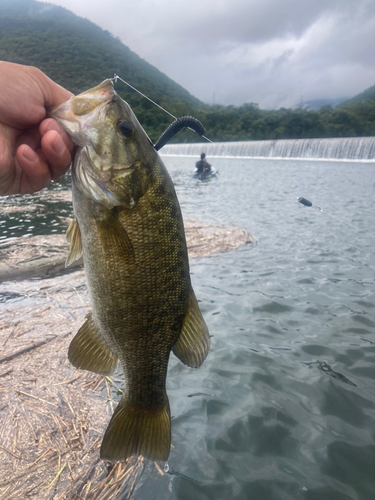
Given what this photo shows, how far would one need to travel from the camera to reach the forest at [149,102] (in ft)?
168

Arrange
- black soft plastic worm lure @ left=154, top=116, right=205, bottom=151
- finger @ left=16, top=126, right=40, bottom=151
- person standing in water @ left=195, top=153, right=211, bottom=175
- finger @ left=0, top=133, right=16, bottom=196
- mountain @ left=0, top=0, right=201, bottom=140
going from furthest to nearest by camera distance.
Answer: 1. mountain @ left=0, top=0, right=201, bottom=140
2. person standing in water @ left=195, top=153, right=211, bottom=175
3. black soft plastic worm lure @ left=154, top=116, right=205, bottom=151
4. finger @ left=16, top=126, right=40, bottom=151
5. finger @ left=0, top=133, right=16, bottom=196

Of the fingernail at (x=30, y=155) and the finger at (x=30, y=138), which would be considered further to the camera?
the finger at (x=30, y=138)

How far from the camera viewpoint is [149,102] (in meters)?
45.2

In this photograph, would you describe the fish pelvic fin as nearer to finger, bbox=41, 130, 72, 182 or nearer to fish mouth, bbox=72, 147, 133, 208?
fish mouth, bbox=72, 147, 133, 208

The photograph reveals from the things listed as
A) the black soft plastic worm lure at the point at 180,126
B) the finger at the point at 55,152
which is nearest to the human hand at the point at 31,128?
the finger at the point at 55,152

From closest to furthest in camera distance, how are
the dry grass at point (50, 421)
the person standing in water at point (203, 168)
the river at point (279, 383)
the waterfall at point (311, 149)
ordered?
the dry grass at point (50, 421) → the river at point (279, 383) → the person standing in water at point (203, 168) → the waterfall at point (311, 149)

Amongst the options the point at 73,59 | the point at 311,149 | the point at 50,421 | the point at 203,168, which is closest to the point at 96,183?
the point at 50,421

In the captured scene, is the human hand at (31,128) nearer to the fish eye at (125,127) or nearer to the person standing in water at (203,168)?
the fish eye at (125,127)

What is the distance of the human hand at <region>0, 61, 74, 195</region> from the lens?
1.69 metres

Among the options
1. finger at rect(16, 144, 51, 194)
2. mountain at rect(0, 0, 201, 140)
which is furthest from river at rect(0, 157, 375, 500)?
mountain at rect(0, 0, 201, 140)

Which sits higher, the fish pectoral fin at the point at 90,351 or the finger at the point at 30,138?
the finger at the point at 30,138

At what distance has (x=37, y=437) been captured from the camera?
2.76 m

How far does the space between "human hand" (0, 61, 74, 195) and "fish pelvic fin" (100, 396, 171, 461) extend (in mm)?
1351

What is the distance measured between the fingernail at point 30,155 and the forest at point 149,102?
44.4m
